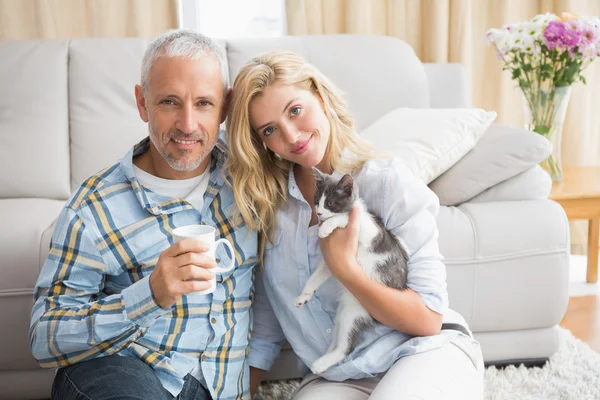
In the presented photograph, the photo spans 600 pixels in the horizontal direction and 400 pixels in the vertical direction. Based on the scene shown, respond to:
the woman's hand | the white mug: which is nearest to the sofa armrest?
the woman's hand

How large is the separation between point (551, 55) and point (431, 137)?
Result: 996mm

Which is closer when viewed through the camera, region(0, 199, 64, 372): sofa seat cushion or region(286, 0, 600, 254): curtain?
region(0, 199, 64, 372): sofa seat cushion

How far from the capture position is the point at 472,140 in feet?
7.14

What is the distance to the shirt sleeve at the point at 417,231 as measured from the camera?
1.38m

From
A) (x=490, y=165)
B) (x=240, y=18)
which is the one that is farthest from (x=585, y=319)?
(x=240, y=18)

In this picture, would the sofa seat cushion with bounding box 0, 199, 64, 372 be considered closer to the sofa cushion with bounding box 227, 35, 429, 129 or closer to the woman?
the woman

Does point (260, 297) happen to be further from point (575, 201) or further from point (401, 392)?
point (575, 201)

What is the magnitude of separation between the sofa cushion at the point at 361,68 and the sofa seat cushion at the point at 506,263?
873mm

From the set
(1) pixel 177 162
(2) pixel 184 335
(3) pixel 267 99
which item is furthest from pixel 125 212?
(3) pixel 267 99

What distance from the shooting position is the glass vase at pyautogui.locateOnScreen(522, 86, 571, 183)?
9.20ft

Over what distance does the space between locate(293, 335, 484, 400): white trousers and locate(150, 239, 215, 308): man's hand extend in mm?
447

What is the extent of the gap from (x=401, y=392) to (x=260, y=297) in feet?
1.75

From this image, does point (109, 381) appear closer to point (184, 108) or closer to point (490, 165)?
point (184, 108)

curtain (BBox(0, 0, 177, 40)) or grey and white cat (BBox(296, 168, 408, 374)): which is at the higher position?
curtain (BBox(0, 0, 177, 40))
